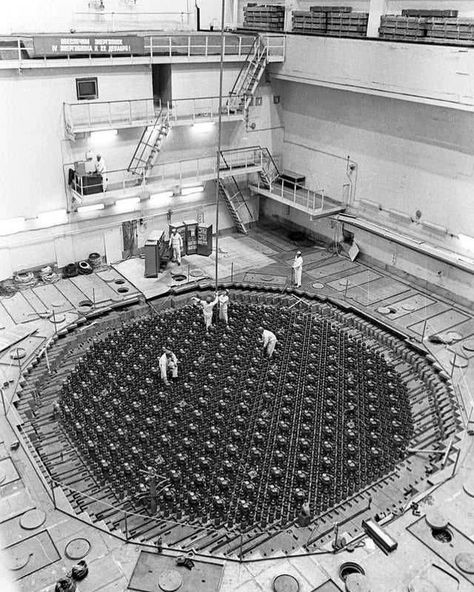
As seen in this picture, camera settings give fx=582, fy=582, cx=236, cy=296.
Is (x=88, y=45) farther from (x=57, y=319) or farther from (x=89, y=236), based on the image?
(x=57, y=319)

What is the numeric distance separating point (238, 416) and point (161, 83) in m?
13.4

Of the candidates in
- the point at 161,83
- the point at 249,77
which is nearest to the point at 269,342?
the point at 161,83

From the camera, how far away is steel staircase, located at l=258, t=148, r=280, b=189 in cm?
2383

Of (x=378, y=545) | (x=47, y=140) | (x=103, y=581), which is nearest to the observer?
(x=103, y=581)

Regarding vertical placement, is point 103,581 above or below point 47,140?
below

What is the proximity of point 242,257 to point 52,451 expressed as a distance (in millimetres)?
11526

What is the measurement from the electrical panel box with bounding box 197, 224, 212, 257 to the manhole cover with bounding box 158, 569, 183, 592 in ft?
45.7

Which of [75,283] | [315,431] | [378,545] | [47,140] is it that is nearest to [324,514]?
[378,545]

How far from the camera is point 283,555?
10.2 m

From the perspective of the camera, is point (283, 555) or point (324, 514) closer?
point (283, 555)

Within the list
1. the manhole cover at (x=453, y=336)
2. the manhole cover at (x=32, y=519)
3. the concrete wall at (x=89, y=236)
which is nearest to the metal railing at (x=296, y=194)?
the concrete wall at (x=89, y=236)

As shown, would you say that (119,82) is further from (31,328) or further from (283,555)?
(283,555)

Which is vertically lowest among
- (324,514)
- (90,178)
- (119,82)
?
(324,514)

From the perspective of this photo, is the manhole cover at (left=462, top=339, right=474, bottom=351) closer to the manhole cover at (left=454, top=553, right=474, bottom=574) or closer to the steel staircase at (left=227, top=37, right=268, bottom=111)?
the manhole cover at (left=454, top=553, right=474, bottom=574)
